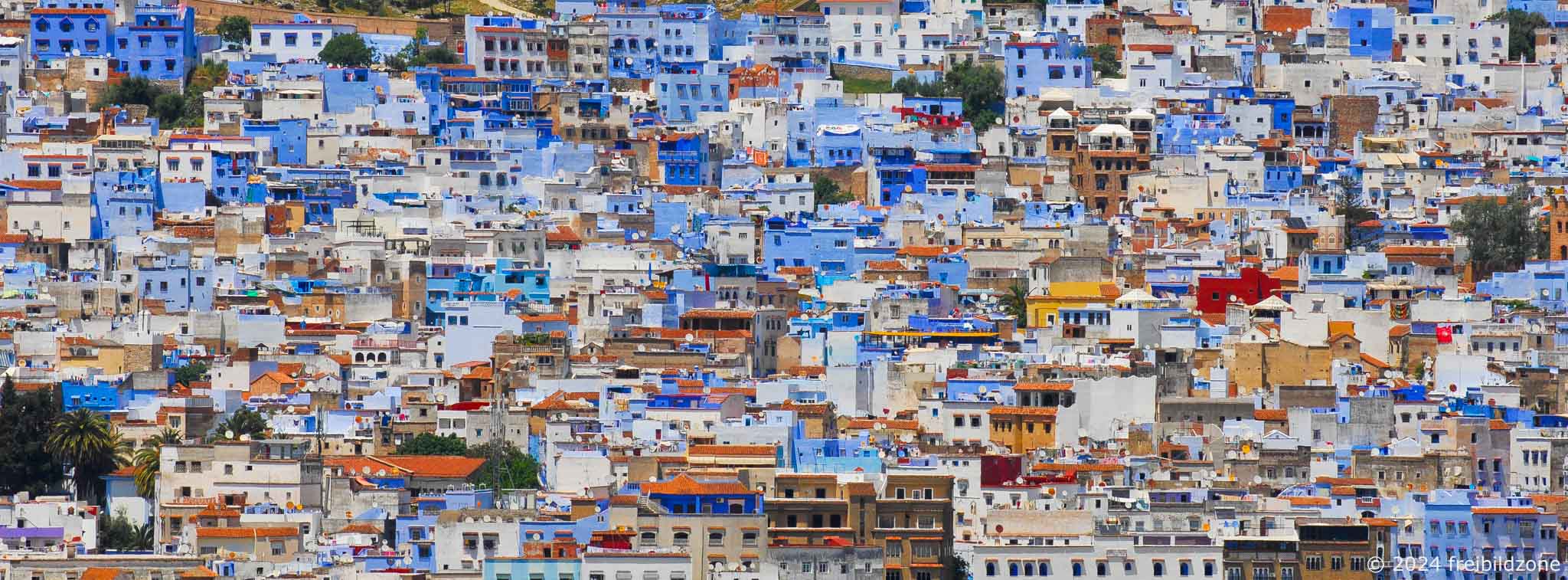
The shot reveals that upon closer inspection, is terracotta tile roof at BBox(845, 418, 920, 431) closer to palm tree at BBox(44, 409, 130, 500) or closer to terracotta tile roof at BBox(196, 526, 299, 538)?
palm tree at BBox(44, 409, 130, 500)

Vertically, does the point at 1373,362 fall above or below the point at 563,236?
below

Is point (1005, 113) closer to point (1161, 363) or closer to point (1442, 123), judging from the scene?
point (1442, 123)

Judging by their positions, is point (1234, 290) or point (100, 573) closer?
point (100, 573)

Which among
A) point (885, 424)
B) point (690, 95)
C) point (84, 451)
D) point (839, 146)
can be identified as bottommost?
point (885, 424)

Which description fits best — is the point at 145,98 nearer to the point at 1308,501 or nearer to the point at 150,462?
the point at 150,462

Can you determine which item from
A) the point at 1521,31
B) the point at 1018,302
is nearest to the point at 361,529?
the point at 1018,302

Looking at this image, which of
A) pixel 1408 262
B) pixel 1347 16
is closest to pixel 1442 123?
pixel 1347 16
